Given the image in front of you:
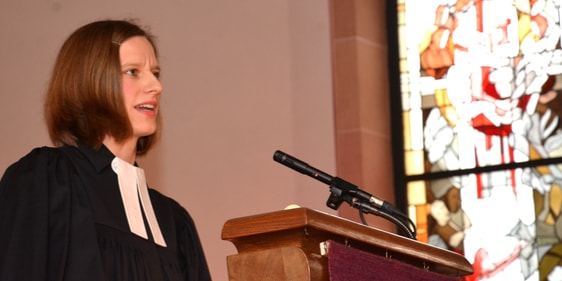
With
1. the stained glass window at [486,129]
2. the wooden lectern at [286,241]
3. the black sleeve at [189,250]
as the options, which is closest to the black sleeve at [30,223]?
the black sleeve at [189,250]

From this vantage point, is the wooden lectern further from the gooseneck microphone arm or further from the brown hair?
the brown hair

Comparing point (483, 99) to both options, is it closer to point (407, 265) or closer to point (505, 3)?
point (505, 3)

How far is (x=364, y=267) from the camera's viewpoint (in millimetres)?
2756

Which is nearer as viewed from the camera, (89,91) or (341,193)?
(341,193)

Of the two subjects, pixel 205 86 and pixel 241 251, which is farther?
pixel 205 86

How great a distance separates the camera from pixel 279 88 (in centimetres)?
596

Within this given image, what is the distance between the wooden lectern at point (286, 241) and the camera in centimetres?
263

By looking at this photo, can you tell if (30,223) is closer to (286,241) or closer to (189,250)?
(189,250)

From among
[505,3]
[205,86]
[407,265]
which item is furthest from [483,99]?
[407,265]

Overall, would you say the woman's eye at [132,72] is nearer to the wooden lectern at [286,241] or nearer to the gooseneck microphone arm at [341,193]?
the gooseneck microphone arm at [341,193]

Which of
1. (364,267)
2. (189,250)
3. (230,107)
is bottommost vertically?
(189,250)

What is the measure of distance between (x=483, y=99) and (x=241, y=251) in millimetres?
3418

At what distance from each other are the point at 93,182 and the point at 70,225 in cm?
19

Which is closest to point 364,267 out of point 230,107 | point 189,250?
point 189,250
